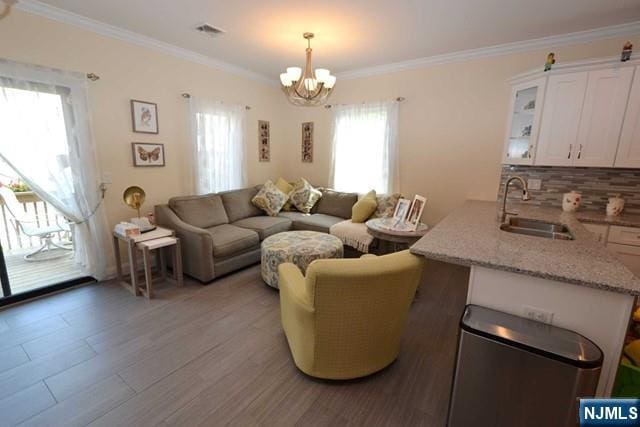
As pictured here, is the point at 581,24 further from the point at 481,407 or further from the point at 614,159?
the point at 481,407

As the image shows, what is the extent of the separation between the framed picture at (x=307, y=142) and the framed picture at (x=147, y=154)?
2.31m

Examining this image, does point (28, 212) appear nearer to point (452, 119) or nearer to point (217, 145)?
point (217, 145)

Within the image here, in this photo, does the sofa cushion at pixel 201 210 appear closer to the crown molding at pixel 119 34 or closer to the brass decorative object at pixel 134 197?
the brass decorative object at pixel 134 197

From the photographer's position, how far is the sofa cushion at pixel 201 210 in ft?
11.5

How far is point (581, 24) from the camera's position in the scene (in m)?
2.65

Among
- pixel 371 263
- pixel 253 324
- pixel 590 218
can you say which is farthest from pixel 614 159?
pixel 253 324

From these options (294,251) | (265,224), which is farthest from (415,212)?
(265,224)

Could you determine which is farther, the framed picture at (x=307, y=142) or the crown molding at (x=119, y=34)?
the framed picture at (x=307, y=142)

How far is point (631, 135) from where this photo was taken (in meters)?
2.46

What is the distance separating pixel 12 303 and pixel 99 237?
2.84 ft

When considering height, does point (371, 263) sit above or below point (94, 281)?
above

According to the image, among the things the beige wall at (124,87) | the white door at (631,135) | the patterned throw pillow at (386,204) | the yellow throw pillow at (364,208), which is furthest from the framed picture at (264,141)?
the white door at (631,135)

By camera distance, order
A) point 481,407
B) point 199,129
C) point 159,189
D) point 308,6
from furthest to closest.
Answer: point 199,129, point 159,189, point 308,6, point 481,407

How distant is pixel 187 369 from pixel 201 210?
219cm
